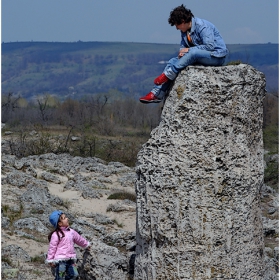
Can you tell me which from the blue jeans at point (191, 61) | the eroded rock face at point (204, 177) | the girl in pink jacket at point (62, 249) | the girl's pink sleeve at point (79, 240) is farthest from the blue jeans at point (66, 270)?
the blue jeans at point (191, 61)

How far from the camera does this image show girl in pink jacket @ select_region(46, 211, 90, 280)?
7.49m

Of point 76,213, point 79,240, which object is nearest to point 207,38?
point 79,240

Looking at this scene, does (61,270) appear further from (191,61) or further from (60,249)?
(191,61)

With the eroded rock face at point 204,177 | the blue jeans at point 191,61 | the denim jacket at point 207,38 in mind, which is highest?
the denim jacket at point 207,38

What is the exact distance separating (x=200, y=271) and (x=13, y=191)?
37.0ft

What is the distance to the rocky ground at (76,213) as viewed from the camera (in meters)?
8.12

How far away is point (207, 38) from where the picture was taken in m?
6.62

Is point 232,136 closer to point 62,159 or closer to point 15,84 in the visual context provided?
point 62,159

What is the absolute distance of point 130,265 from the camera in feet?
→ 26.0

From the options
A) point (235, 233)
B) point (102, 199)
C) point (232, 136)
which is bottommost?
point (102, 199)

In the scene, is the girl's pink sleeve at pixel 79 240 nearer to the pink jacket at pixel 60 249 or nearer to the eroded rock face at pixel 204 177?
the pink jacket at pixel 60 249

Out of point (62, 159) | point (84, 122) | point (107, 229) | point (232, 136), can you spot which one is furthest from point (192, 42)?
point (84, 122)

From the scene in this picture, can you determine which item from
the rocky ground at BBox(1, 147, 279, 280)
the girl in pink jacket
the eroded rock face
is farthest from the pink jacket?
the eroded rock face

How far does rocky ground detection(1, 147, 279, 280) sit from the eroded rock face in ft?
4.93
